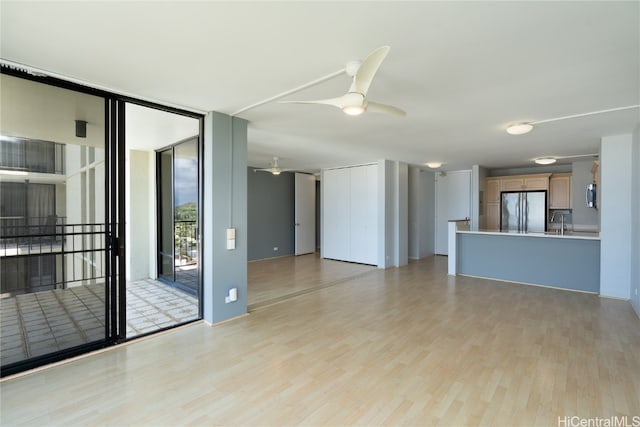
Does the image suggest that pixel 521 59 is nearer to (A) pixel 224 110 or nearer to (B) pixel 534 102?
(B) pixel 534 102

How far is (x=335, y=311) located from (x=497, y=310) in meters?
2.17

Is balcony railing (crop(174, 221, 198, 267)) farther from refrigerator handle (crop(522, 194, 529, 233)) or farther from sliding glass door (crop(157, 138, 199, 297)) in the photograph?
refrigerator handle (crop(522, 194, 529, 233))

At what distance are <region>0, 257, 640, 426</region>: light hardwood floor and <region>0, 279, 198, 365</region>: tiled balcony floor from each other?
289 mm

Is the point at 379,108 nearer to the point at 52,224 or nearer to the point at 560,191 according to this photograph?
the point at 52,224

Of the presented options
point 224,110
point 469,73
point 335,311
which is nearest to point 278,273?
point 335,311

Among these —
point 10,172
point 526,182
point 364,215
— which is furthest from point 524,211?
point 10,172

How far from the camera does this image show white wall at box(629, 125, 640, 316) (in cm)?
396

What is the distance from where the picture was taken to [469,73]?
2.50 metres

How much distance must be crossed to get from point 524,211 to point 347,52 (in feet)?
24.6

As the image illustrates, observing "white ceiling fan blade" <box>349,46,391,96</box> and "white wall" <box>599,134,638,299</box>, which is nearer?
"white ceiling fan blade" <box>349,46,391,96</box>

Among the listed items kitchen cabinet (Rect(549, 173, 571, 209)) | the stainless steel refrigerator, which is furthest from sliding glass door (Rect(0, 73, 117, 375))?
kitchen cabinet (Rect(549, 173, 571, 209))

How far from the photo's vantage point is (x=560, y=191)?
7344mm

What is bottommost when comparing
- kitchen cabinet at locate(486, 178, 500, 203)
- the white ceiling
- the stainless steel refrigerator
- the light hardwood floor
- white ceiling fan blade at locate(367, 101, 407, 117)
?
the light hardwood floor

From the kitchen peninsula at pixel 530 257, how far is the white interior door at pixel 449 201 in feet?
7.21
